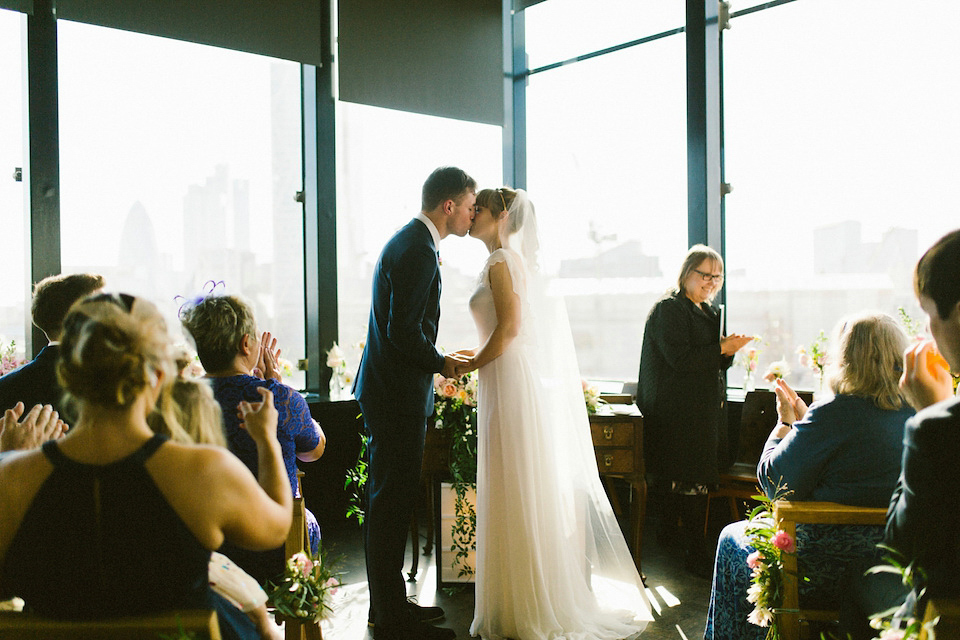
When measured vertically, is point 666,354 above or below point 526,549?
above

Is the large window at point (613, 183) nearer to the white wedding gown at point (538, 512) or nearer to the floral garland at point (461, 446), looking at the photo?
the floral garland at point (461, 446)

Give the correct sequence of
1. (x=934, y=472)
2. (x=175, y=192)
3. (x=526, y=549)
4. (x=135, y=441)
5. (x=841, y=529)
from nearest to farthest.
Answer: (x=135, y=441) → (x=934, y=472) → (x=841, y=529) → (x=526, y=549) → (x=175, y=192)

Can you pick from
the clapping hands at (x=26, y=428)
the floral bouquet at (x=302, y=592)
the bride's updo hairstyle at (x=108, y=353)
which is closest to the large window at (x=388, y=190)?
the floral bouquet at (x=302, y=592)

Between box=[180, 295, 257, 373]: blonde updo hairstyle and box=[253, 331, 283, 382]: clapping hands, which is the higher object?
box=[180, 295, 257, 373]: blonde updo hairstyle

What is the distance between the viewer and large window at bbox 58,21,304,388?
14.3 feet

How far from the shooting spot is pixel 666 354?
13.8 feet

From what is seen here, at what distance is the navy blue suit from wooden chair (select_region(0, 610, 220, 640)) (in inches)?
75.4

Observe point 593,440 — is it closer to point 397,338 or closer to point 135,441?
point 397,338

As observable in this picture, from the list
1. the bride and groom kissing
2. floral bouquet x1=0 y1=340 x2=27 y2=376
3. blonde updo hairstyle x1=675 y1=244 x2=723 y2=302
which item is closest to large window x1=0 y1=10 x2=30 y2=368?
floral bouquet x1=0 y1=340 x2=27 y2=376

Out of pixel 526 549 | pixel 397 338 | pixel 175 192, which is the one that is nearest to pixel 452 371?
pixel 397 338

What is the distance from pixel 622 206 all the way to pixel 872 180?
5.19ft

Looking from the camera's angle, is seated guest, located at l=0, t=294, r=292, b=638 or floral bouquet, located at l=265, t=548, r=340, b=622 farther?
floral bouquet, located at l=265, t=548, r=340, b=622

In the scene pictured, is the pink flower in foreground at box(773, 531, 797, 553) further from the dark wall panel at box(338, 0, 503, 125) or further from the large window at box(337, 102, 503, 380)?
the dark wall panel at box(338, 0, 503, 125)

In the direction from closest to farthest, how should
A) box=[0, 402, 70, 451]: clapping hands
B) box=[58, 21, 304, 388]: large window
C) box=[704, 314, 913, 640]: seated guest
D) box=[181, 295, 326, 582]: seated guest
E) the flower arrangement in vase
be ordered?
box=[0, 402, 70, 451]: clapping hands < box=[181, 295, 326, 582]: seated guest < box=[704, 314, 913, 640]: seated guest < box=[58, 21, 304, 388]: large window < the flower arrangement in vase
